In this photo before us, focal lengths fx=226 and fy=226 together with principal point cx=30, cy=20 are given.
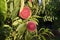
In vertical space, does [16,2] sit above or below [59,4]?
above

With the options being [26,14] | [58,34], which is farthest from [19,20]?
[58,34]

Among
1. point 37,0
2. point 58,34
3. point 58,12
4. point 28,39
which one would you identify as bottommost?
point 58,34

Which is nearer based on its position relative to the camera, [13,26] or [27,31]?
[27,31]

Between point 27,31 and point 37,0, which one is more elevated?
point 37,0

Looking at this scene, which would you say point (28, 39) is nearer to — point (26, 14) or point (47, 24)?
point (26, 14)

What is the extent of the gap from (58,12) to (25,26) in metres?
6.64

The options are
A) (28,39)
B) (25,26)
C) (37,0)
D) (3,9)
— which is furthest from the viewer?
(28,39)

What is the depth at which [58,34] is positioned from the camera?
26.2 ft

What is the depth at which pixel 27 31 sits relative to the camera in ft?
3.81

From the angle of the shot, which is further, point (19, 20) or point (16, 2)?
point (19, 20)

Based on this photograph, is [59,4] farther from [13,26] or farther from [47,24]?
[13,26]

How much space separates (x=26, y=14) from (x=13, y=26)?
1.27 feet

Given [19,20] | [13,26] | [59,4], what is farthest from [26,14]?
[59,4]

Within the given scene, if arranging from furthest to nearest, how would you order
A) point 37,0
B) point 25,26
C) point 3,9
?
point 25,26 < point 37,0 < point 3,9
